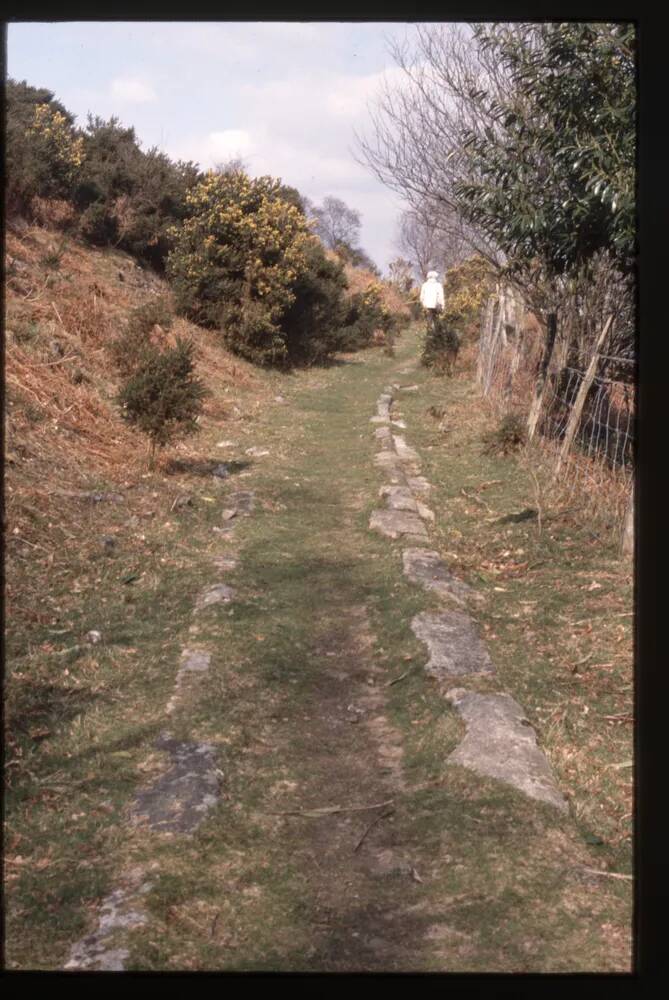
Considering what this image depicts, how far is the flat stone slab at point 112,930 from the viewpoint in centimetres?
294

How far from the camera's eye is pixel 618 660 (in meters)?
5.83

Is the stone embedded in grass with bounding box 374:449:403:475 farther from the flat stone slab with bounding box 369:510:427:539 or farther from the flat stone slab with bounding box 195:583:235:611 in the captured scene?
the flat stone slab with bounding box 195:583:235:611

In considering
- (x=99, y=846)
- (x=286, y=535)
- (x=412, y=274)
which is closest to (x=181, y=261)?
(x=286, y=535)

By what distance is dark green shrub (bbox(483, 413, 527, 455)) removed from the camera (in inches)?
476

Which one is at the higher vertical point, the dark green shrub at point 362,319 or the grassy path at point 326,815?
the dark green shrub at point 362,319

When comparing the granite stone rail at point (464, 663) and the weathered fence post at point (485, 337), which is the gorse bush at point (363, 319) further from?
the granite stone rail at point (464, 663)

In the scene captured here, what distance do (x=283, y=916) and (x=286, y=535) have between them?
5182mm

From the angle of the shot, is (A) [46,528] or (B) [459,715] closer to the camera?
(B) [459,715]

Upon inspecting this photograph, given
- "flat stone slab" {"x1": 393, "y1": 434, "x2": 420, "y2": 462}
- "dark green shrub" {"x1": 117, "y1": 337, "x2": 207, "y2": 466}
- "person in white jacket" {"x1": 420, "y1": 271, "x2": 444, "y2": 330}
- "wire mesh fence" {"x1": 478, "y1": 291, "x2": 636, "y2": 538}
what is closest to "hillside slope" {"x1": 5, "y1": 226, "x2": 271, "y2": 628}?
"dark green shrub" {"x1": 117, "y1": 337, "x2": 207, "y2": 466}

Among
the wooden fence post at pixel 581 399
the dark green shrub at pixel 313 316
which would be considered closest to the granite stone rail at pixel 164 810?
the wooden fence post at pixel 581 399

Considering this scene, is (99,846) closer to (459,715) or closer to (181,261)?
(459,715)

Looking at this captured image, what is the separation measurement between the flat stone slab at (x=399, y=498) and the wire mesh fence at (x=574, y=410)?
4.60 feet

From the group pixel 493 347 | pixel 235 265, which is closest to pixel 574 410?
pixel 493 347

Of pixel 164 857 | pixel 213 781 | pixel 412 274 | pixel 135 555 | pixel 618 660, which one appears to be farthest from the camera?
pixel 412 274
